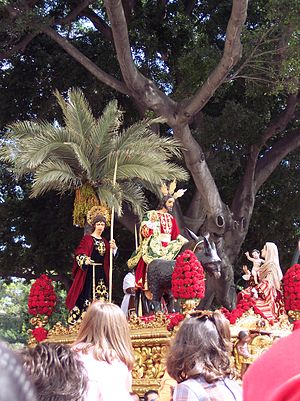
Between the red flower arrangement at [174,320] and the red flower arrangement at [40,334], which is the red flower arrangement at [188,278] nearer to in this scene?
the red flower arrangement at [174,320]

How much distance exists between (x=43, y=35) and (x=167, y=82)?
13.6 ft

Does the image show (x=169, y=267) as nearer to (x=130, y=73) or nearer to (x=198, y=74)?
(x=130, y=73)

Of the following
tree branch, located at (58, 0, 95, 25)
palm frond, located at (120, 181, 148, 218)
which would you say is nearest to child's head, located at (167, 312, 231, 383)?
palm frond, located at (120, 181, 148, 218)

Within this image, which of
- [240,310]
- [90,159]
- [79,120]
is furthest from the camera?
[79,120]

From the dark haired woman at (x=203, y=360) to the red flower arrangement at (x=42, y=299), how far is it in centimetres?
827

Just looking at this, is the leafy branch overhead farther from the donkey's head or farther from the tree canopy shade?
the tree canopy shade

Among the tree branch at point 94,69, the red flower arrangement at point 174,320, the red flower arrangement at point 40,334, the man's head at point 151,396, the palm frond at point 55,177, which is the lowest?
the man's head at point 151,396

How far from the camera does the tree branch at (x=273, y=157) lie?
776 inches

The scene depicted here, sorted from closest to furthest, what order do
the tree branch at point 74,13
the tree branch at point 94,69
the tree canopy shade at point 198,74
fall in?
1. the tree canopy shade at point 198,74
2. the tree branch at point 94,69
3. the tree branch at point 74,13

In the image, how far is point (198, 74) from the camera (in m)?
16.7

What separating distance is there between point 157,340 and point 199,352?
6314 millimetres

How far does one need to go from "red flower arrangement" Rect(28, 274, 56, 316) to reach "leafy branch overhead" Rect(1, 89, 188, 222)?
5.72 feet

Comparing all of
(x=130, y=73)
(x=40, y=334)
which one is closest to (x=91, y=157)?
(x=130, y=73)

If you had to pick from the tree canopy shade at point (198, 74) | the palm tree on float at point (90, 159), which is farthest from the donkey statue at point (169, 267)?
the tree canopy shade at point (198, 74)
